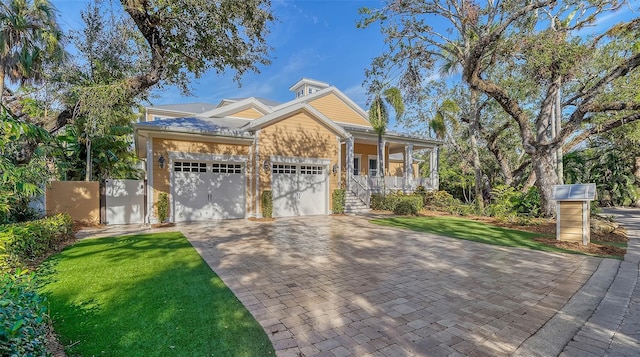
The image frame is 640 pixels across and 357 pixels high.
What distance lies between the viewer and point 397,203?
1462cm

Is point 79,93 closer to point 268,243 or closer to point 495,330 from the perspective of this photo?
point 268,243

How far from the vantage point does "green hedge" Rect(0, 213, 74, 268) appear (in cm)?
489

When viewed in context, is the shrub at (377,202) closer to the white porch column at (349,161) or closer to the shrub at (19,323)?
the white porch column at (349,161)

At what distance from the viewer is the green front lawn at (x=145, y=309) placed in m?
2.88

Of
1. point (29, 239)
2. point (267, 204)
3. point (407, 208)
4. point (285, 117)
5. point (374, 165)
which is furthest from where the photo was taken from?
point (374, 165)

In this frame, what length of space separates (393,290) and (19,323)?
4.13 meters

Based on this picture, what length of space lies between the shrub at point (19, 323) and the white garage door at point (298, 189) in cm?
1076

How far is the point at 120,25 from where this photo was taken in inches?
366

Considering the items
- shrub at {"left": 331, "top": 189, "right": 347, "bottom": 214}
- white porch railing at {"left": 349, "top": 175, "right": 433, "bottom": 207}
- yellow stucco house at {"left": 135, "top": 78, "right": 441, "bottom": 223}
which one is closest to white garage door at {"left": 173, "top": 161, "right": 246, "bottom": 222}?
yellow stucco house at {"left": 135, "top": 78, "right": 441, "bottom": 223}

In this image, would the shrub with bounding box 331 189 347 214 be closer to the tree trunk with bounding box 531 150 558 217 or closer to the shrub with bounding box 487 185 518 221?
the shrub with bounding box 487 185 518 221

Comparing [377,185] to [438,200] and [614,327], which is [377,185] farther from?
[614,327]

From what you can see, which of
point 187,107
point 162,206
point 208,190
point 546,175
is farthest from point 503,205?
point 187,107

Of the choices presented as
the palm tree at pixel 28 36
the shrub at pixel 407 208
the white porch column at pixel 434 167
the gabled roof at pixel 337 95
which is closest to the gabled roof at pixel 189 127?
the palm tree at pixel 28 36

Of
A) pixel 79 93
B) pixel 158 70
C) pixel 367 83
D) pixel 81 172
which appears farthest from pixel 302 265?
pixel 81 172
